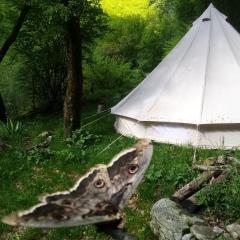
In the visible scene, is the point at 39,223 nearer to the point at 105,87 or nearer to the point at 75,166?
the point at 75,166

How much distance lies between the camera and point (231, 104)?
10469 millimetres

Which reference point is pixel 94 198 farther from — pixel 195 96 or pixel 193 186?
pixel 195 96

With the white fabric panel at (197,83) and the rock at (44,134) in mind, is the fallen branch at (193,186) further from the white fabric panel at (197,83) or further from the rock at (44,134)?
the rock at (44,134)

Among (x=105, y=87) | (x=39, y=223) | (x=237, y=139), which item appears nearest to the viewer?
(x=39, y=223)

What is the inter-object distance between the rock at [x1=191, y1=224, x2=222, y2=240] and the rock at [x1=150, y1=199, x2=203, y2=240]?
0.12m

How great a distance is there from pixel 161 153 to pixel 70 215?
844 cm

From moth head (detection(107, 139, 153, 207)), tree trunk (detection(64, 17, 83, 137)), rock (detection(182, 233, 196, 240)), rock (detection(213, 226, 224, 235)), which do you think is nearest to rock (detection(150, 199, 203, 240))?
rock (detection(182, 233, 196, 240))

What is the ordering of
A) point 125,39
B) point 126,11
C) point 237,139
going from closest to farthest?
point 237,139 < point 125,39 < point 126,11

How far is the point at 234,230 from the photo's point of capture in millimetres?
6090

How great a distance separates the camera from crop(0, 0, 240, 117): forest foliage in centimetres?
1545

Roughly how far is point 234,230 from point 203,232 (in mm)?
391

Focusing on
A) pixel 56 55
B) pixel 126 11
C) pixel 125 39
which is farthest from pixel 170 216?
pixel 126 11

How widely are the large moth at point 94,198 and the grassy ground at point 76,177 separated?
555 cm

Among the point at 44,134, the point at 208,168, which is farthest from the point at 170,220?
the point at 44,134
